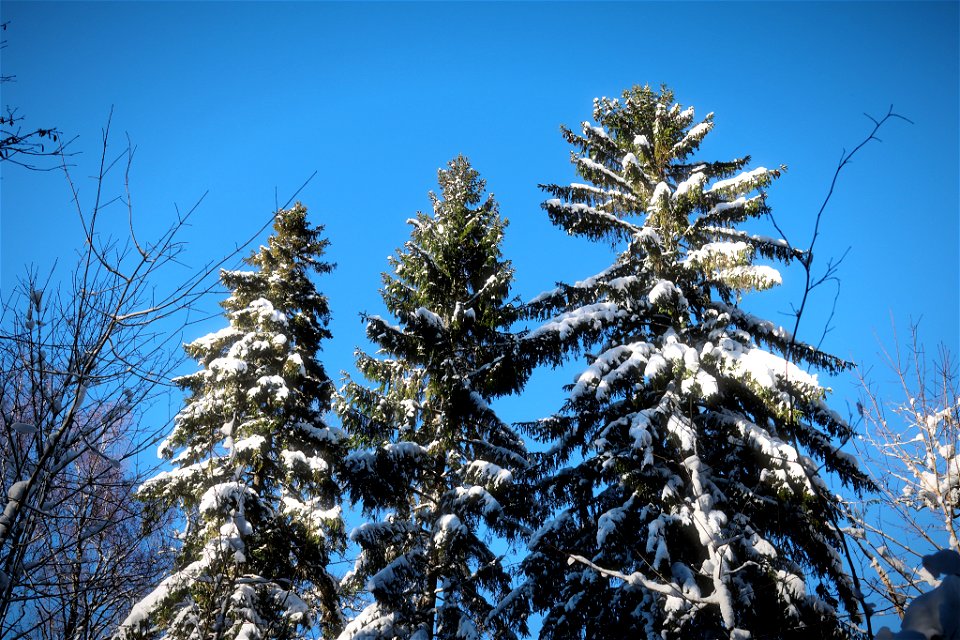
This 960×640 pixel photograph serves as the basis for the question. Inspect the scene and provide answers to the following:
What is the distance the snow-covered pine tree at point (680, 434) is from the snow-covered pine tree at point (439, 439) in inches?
48.4

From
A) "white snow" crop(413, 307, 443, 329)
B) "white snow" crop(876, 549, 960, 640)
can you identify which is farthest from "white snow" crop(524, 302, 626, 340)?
"white snow" crop(876, 549, 960, 640)

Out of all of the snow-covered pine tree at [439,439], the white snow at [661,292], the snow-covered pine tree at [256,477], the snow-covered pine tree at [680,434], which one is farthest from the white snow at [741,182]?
the snow-covered pine tree at [256,477]

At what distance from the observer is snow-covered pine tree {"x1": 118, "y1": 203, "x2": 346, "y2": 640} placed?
8828 millimetres

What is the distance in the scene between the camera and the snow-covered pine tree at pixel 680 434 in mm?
7016

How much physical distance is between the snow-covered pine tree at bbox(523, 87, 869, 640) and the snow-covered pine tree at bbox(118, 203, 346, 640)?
183 inches

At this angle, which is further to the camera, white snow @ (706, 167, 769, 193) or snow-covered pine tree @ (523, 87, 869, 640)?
white snow @ (706, 167, 769, 193)

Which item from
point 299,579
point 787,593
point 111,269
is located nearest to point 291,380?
point 299,579

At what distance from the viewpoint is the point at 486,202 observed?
48.4 ft

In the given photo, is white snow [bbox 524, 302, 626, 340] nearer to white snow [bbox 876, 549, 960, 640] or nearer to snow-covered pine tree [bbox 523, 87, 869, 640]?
snow-covered pine tree [bbox 523, 87, 869, 640]

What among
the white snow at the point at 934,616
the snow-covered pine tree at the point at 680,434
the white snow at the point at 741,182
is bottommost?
the white snow at the point at 934,616

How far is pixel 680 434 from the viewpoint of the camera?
757cm

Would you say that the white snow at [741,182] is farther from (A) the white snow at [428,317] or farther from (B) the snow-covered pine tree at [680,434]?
A: (A) the white snow at [428,317]

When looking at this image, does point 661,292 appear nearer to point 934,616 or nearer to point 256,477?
point 934,616

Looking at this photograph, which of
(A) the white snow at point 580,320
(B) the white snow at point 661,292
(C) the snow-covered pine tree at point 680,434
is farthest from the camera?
(A) the white snow at point 580,320
